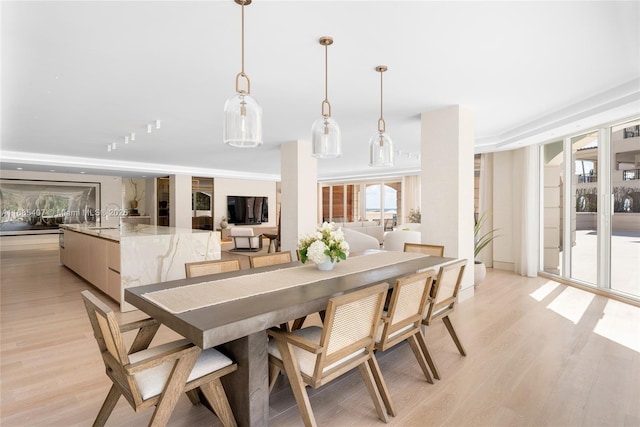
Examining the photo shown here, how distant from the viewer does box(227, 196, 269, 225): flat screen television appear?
11.2 metres

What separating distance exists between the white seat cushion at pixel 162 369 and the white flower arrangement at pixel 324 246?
0.90 m

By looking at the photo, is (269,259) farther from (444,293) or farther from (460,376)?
(460,376)

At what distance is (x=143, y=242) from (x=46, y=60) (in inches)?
81.0

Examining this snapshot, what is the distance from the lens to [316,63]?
2859mm

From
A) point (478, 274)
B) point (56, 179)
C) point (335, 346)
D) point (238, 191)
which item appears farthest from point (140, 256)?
point (56, 179)

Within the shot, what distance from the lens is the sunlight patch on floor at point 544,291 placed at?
4.54 m

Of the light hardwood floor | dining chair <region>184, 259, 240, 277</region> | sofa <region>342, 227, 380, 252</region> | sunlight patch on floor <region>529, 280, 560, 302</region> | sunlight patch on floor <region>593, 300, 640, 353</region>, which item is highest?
dining chair <region>184, 259, 240, 277</region>

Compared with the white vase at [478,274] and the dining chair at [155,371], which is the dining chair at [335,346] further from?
the white vase at [478,274]

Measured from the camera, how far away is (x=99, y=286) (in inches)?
186

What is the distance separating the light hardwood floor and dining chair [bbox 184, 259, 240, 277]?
2.81 ft

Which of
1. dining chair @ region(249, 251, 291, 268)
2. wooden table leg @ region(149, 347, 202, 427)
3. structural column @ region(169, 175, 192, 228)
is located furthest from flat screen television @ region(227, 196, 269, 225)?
wooden table leg @ region(149, 347, 202, 427)

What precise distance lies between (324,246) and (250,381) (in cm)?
98

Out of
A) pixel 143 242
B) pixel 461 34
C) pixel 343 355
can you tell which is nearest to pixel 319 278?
pixel 343 355

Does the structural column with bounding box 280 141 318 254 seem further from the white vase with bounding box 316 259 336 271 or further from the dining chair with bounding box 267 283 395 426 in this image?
the dining chair with bounding box 267 283 395 426
